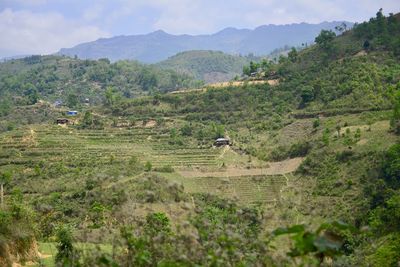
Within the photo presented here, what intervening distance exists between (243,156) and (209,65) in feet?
400

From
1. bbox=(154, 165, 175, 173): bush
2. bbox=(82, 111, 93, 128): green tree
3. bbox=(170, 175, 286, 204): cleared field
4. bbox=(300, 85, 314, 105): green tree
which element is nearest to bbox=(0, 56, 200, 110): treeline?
bbox=(82, 111, 93, 128): green tree

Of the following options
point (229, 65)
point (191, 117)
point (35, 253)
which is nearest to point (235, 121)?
A: point (191, 117)

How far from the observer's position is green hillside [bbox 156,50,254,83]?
15462 centimetres

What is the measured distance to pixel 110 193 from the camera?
829 centimetres

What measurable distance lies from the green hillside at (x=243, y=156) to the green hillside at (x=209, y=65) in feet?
297

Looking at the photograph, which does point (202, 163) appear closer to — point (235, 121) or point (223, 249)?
point (235, 121)

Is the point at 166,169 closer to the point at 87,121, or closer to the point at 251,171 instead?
the point at 251,171

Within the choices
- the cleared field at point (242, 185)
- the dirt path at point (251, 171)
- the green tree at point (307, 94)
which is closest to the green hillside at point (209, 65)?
the green tree at point (307, 94)

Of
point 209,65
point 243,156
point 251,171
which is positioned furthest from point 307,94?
point 209,65

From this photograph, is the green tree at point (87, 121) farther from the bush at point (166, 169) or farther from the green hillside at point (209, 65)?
the green hillside at point (209, 65)

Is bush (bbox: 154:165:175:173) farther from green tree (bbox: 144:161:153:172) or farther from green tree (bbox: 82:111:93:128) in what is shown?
green tree (bbox: 82:111:93:128)

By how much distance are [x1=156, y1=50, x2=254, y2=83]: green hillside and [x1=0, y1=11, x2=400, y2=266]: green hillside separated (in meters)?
90.7

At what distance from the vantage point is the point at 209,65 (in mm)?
161500

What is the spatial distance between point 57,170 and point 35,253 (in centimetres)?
2048
